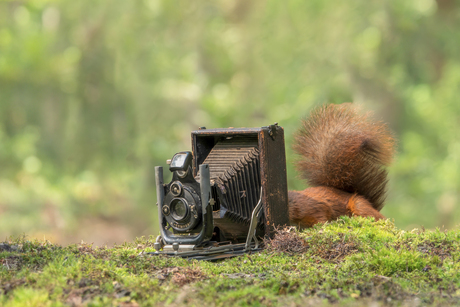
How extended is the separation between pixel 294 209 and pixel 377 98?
7.66 m

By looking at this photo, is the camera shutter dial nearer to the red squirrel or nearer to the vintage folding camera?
the vintage folding camera

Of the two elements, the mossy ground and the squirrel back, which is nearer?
the mossy ground

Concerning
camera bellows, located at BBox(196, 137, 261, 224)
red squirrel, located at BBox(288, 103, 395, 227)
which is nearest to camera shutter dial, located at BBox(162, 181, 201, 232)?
camera bellows, located at BBox(196, 137, 261, 224)

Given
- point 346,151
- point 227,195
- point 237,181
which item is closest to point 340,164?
point 346,151

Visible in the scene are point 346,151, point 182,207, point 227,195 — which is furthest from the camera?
point 346,151

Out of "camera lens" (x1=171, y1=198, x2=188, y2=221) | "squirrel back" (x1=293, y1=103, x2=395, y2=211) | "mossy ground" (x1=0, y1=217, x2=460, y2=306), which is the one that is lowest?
"mossy ground" (x1=0, y1=217, x2=460, y2=306)

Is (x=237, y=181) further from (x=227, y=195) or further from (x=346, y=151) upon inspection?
(x=346, y=151)

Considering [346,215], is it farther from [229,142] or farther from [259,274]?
[259,274]

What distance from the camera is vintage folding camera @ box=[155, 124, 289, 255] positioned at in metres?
4.15

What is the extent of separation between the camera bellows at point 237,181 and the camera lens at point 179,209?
33cm

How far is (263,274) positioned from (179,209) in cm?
100

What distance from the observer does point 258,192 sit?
185 inches

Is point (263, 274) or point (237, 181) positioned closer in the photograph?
point (263, 274)

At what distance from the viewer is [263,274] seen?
3.54 metres
